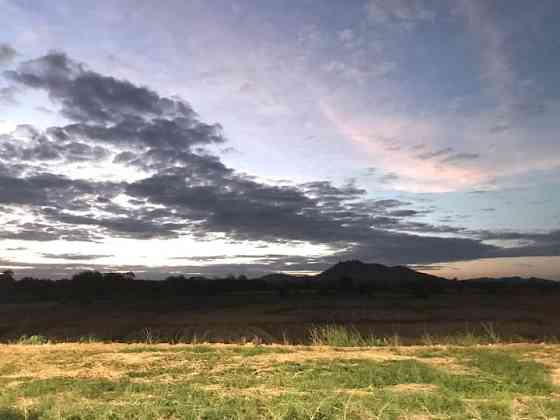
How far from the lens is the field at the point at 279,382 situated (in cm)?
834

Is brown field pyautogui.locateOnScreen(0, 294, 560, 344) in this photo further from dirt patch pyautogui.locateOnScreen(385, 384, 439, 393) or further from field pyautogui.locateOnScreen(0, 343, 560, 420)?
dirt patch pyautogui.locateOnScreen(385, 384, 439, 393)

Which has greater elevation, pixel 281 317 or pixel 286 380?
pixel 286 380

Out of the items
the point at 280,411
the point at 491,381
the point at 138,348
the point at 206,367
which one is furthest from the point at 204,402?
the point at 138,348

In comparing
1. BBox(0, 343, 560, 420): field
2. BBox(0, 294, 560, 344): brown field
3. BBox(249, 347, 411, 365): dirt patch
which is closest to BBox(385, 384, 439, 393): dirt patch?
BBox(0, 343, 560, 420): field

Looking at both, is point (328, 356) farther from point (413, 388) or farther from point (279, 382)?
point (413, 388)

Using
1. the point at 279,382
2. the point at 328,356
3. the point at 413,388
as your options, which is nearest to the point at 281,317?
the point at 328,356

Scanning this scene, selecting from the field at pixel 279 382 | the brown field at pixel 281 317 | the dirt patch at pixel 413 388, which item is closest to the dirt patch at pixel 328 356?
the field at pixel 279 382

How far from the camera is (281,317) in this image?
43.1 m

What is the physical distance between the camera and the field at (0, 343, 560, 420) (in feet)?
27.4

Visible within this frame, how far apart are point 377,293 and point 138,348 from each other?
167ft

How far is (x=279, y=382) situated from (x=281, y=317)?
32830 millimetres

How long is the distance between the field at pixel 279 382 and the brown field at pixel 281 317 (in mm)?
12982

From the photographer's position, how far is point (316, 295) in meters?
61.4

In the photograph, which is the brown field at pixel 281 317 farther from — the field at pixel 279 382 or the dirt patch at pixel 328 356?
the field at pixel 279 382
